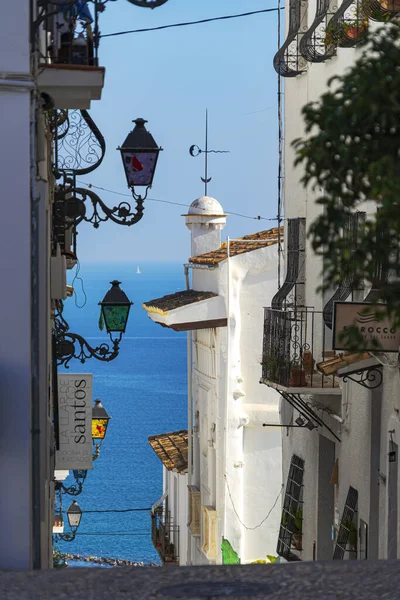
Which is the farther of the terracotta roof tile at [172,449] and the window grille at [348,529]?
the terracotta roof tile at [172,449]

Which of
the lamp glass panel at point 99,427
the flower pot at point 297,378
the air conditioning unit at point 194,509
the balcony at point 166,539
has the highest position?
the flower pot at point 297,378

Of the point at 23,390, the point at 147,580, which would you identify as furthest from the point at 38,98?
the point at 147,580

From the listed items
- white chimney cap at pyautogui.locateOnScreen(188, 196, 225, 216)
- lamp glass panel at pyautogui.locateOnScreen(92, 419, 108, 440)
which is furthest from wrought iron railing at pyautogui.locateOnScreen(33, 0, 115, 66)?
white chimney cap at pyautogui.locateOnScreen(188, 196, 225, 216)

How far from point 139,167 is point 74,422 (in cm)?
453

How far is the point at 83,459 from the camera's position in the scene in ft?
56.4

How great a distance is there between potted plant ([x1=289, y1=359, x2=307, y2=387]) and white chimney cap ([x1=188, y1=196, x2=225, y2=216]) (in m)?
11.1

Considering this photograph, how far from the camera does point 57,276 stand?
14.4m

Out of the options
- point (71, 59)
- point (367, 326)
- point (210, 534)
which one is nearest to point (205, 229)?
point (210, 534)

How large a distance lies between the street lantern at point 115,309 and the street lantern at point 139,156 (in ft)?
8.54

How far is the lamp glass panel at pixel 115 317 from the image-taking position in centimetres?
1658

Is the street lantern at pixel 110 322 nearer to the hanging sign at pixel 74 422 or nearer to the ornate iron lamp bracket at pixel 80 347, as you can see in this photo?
the ornate iron lamp bracket at pixel 80 347

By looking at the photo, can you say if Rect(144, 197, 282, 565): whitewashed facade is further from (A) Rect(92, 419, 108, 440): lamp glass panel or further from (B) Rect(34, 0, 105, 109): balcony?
(B) Rect(34, 0, 105, 109): balcony

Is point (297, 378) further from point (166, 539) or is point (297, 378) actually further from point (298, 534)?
point (166, 539)

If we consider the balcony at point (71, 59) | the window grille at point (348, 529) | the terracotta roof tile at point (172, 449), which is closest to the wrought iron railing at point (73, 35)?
the balcony at point (71, 59)
